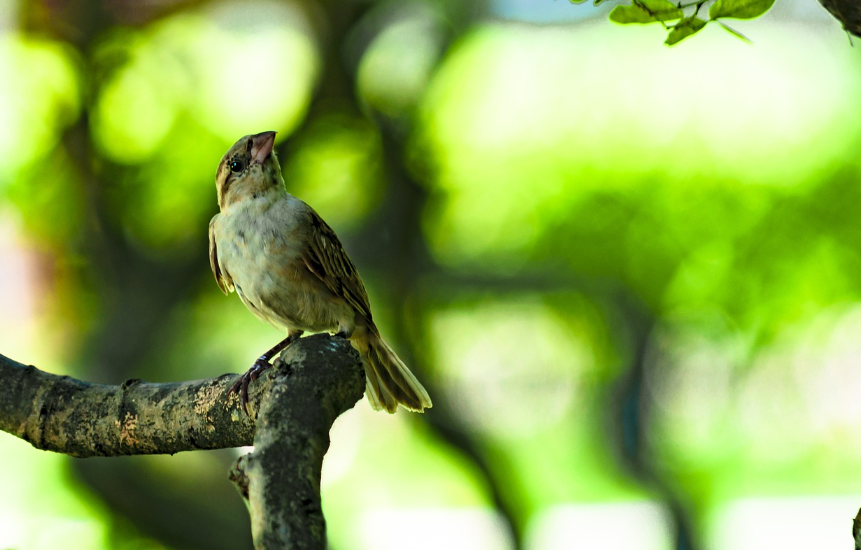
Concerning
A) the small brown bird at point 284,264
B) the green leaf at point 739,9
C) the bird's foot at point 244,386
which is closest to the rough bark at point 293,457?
the bird's foot at point 244,386

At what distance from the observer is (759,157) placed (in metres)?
3.34

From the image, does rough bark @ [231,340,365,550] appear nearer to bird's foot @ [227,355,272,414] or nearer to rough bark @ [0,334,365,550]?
rough bark @ [0,334,365,550]

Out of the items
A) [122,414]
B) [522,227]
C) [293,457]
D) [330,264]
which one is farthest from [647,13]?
[522,227]

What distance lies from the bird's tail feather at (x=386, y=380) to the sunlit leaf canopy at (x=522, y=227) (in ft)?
5.90

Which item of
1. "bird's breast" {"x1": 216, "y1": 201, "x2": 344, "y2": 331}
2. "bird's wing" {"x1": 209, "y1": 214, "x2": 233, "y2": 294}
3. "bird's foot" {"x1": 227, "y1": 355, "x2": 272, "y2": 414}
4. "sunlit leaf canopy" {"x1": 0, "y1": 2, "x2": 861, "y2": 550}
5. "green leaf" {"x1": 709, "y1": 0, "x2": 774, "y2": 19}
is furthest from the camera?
"sunlit leaf canopy" {"x1": 0, "y1": 2, "x2": 861, "y2": 550}

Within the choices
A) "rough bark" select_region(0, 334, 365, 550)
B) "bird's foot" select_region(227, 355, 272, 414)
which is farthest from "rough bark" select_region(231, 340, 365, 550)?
"bird's foot" select_region(227, 355, 272, 414)

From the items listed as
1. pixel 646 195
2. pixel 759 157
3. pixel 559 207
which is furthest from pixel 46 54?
pixel 759 157

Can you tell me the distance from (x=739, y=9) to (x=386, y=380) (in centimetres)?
99

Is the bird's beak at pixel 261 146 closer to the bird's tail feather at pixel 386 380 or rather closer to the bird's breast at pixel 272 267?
the bird's breast at pixel 272 267

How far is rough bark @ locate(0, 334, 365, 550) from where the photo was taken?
74 centimetres

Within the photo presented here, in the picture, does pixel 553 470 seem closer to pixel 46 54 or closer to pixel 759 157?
pixel 759 157

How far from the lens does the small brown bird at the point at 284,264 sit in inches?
58.2

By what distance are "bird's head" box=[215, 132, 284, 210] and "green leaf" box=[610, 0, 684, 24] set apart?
754 millimetres

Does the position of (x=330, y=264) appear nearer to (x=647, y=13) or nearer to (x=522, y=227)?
(x=647, y=13)
